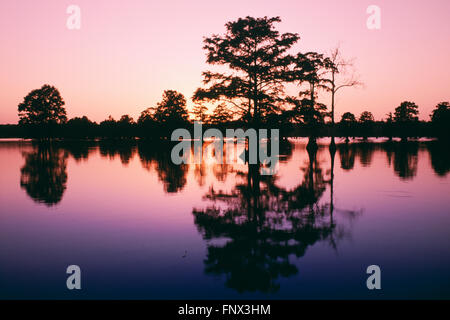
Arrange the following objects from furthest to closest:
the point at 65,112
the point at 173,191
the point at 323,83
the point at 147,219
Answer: the point at 65,112, the point at 323,83, the point at 173,191, the point at 147,219

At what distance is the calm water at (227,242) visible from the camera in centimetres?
551

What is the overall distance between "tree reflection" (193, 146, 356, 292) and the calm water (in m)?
0.03

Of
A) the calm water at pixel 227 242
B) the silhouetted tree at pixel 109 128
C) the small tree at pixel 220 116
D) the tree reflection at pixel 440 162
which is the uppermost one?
the silhouetted tree at pixel 109 128

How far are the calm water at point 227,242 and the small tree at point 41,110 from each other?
270 ft

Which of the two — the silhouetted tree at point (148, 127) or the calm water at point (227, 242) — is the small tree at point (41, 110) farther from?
the calm water at point (227, 242)

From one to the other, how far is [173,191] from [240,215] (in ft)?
17.9

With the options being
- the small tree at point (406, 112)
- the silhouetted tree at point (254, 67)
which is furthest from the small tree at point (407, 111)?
the silhouetted tree at point (254, 67)

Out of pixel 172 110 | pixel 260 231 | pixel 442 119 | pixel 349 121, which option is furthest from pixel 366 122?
pixel 260 231

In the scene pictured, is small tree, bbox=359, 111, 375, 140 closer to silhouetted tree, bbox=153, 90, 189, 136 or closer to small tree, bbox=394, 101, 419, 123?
small tree, bbox=394, 101, 419, 123

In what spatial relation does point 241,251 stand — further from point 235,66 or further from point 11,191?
point 235,66

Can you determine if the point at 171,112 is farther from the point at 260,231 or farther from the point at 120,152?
the point at 260,231

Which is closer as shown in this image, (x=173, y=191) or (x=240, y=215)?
(x=240, y=215)

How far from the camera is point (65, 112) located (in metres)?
90.8
